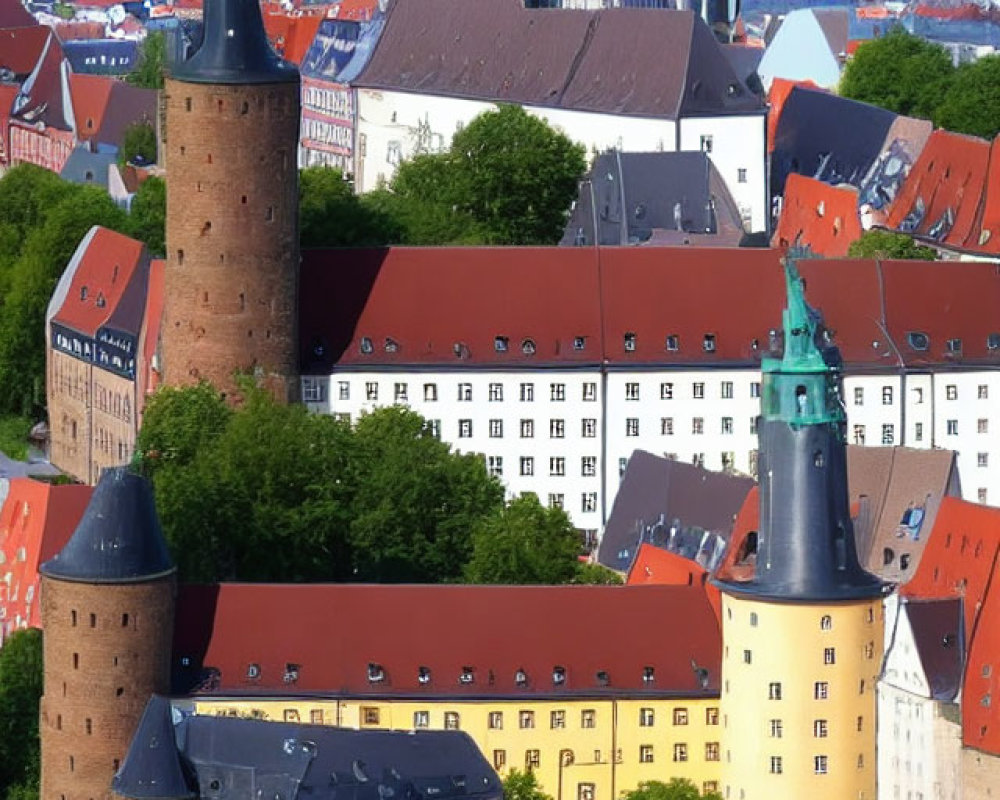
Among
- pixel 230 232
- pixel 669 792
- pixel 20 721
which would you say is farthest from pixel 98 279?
pixel 669 792

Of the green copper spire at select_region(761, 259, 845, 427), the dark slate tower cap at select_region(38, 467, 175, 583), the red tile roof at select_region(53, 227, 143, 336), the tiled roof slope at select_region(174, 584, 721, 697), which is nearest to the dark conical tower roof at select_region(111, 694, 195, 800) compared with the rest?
the dark slate tower cap at select_region(38, 467, 175, 583)

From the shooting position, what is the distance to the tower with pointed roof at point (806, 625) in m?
129

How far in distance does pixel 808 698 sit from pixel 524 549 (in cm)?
1704

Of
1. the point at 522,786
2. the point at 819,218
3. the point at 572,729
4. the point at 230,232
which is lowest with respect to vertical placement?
the point at 522,786

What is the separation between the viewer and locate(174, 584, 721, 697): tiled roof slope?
132 m

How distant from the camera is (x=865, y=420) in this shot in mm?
159500

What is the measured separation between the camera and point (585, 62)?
194 m

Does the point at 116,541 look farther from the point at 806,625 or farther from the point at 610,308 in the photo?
the point at 610,308

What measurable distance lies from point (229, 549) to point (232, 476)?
2881mm

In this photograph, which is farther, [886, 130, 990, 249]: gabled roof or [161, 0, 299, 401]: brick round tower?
[886, 130, 990, 249]: gabled roof

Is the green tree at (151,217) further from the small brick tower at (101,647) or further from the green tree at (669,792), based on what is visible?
the green tree at (669,792)

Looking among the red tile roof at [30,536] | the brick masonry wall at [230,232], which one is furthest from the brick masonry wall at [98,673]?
the brick masonry wall at [230,232]

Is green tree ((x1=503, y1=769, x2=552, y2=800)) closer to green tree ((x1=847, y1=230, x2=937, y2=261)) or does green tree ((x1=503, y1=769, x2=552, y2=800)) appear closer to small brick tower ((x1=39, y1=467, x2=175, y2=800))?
small brick tower ((x1=39, y1=467, x2=175, y2=800))

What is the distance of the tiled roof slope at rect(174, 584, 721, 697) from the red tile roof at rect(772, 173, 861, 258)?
44.2 m
